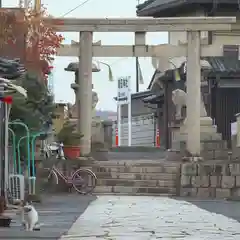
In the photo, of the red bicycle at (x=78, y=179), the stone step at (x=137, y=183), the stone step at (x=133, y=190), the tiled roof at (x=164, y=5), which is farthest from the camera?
the tiled roof at (x=164, y=5)

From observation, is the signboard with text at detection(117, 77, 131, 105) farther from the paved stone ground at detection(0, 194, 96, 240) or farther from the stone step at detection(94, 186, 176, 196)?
the paved stone ground at detection(0, 194, 96, 240)

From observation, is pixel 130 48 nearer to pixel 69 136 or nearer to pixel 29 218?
pixel 69 136

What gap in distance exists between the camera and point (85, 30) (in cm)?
2506

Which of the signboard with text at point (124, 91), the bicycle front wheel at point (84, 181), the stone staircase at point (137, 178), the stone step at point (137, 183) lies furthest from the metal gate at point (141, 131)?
the bicycle front wheel at point (84, 181)

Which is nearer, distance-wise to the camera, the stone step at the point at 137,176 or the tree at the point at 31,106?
the tree at the point at 31,106

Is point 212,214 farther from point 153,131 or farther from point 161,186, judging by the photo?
point 153,131

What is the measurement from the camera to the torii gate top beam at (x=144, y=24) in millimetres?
25047

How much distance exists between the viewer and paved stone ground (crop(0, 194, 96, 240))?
38.1ft

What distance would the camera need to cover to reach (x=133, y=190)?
24.1 metres

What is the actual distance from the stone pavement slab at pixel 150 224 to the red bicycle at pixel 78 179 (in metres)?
4.88

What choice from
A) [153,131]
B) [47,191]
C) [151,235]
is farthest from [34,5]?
[153,131]

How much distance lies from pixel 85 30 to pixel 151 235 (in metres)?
14.4

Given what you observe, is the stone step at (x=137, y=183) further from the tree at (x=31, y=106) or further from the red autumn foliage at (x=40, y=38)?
the tree at (x=31, y=106)

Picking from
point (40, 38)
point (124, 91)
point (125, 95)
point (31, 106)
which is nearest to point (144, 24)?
point (40, 38)
